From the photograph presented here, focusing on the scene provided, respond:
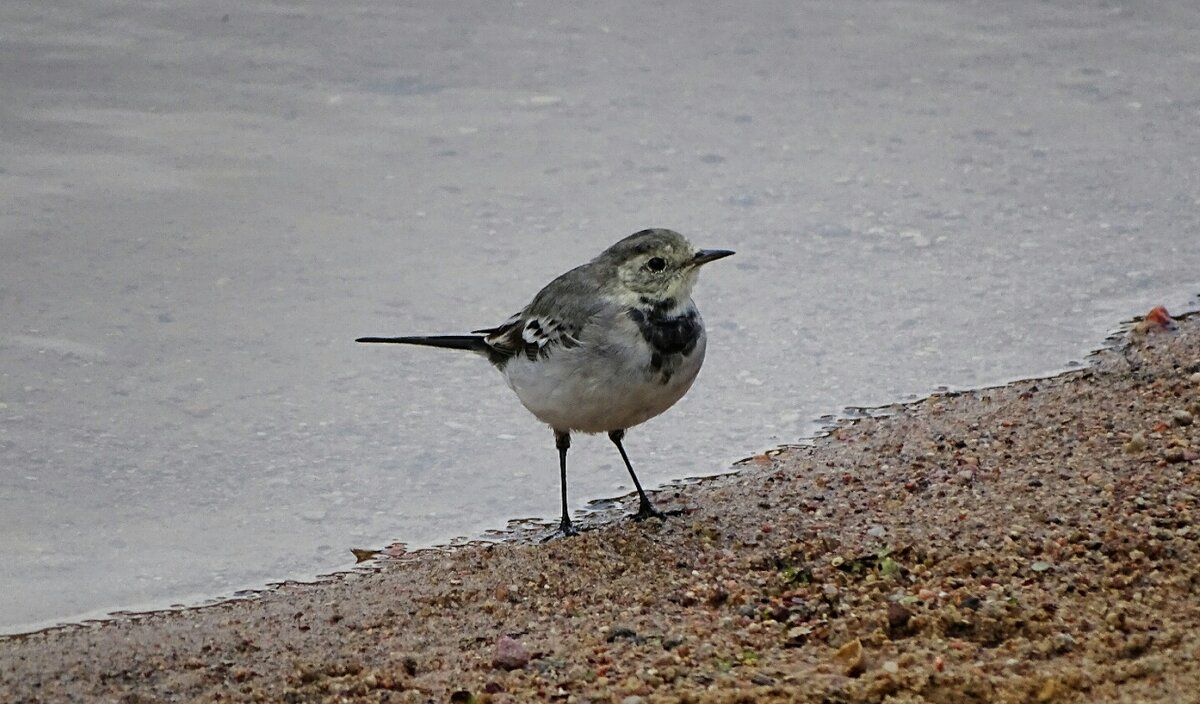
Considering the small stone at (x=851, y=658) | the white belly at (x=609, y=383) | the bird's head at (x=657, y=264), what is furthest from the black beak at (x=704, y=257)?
the small stone at (x=851, y=658)

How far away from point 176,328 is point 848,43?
6.10 m

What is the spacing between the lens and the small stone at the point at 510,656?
4.92m

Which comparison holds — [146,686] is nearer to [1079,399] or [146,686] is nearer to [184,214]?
[1079,399]

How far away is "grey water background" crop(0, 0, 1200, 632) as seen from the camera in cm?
706

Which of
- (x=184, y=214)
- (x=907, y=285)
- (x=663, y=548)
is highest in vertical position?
(x=184, y=214)

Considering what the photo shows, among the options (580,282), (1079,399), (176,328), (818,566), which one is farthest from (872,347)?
(176,328)

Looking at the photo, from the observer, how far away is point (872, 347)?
8.21m

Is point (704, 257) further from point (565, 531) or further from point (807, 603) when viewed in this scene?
point (807, 603)

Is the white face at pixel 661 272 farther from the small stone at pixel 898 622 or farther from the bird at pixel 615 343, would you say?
the small stone at pixel 898 622

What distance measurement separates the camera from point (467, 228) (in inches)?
368

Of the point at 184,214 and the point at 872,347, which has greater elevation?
the point at 184,214

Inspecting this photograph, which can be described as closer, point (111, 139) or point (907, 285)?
point (907, 285)

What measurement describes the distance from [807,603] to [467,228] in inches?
181

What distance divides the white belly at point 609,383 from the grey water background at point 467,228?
2.53 ft
